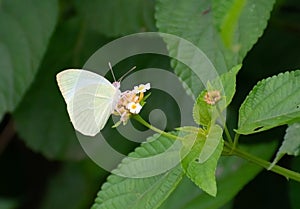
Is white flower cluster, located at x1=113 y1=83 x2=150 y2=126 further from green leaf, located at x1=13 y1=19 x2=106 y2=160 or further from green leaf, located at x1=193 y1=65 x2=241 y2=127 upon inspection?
green leaf, located at x1=13 y1=19 x2=106 y2=160

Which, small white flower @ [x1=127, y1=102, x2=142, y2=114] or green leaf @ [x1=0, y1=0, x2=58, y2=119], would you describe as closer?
small white flower @ [x1=127, y1=102, x2=142, y2=114]

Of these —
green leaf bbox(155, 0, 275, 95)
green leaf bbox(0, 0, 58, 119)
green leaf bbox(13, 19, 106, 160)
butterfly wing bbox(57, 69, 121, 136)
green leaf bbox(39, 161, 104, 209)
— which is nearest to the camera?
butterfly wing bbox(57, 69, 121, 136)

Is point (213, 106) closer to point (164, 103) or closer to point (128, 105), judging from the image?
point (128, 105)

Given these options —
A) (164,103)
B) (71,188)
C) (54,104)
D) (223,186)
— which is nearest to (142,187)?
(223,186)

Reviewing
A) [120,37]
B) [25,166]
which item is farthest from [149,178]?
[25,166]

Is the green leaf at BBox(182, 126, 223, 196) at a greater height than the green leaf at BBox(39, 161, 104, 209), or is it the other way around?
the green leaf at BBox(182, 126, 223, 196)

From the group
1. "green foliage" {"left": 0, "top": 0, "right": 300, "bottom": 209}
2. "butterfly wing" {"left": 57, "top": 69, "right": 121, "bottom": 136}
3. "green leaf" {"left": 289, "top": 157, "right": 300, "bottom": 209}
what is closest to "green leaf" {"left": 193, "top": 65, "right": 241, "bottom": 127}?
"green foliage" {"left": 0, "top": 0, "right": 300, "bottom": 209}

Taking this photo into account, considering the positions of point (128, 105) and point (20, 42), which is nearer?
point (128, 105)
